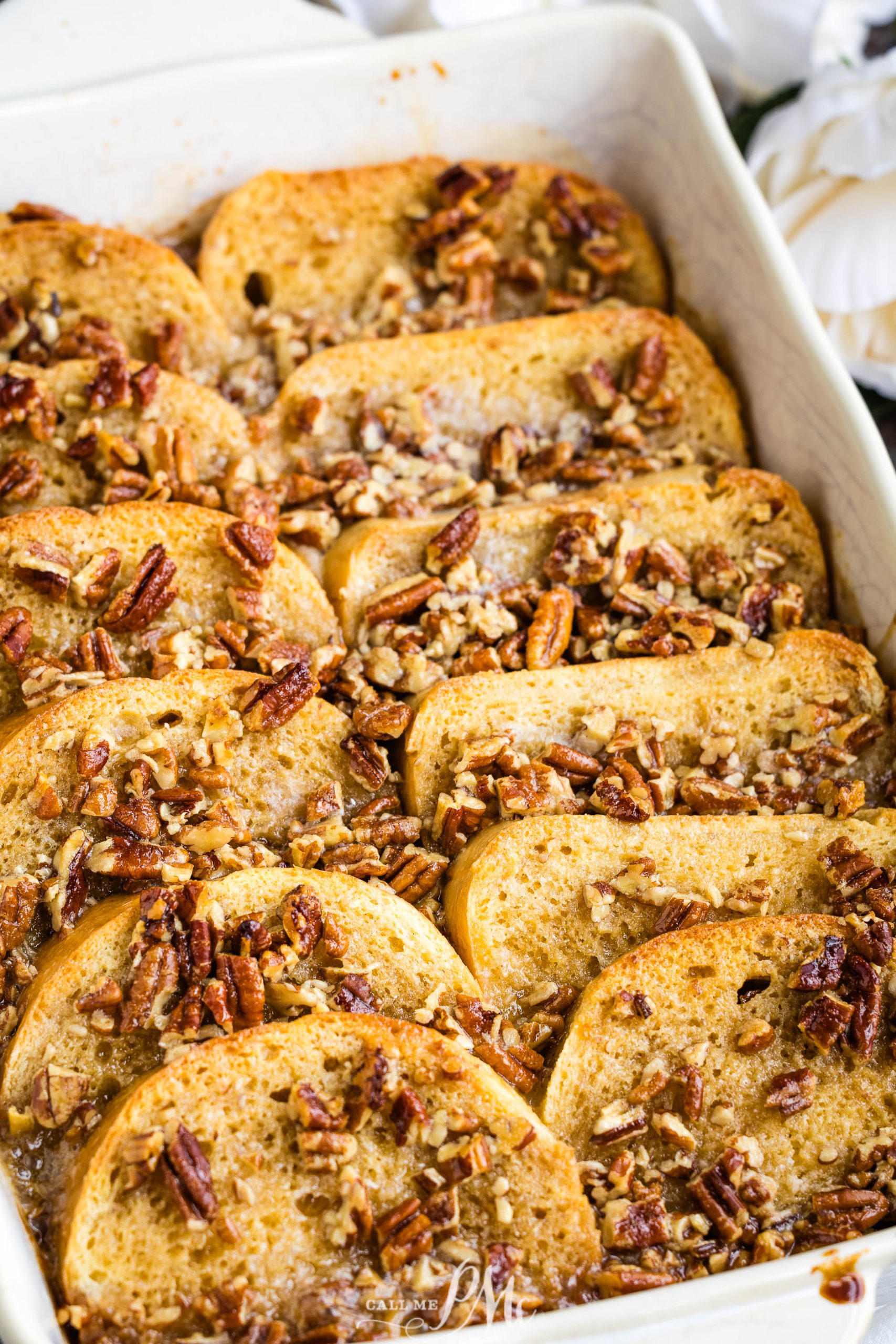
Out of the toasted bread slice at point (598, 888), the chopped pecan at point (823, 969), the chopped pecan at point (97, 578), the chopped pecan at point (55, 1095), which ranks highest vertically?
the chopped pecan at point (97, 578)

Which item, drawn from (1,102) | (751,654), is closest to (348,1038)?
(751,654)

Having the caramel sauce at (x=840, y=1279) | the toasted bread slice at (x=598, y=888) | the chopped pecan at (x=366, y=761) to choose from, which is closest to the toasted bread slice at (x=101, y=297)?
the chopped pecan at (x=366, y=761)

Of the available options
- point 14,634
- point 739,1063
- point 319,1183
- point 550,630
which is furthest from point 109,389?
point 739,1063

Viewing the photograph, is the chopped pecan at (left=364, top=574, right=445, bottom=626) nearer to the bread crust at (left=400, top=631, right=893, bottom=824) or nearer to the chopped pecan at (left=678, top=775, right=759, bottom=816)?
the bread crust at (left=400, top=631, right=893, bottom=824)

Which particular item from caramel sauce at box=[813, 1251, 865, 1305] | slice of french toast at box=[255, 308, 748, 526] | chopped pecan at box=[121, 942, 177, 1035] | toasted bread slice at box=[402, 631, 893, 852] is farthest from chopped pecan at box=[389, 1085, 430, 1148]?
slice of french toast at box=[255, 308, 748, 526]

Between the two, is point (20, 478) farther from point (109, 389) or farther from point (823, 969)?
point (823, 969)

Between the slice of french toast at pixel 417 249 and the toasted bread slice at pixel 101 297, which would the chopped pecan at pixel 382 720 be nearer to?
the toasted bread slice at pixel 101 297

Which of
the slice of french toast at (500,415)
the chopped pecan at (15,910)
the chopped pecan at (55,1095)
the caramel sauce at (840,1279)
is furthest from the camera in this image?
the slice of french toast at (500,415)
